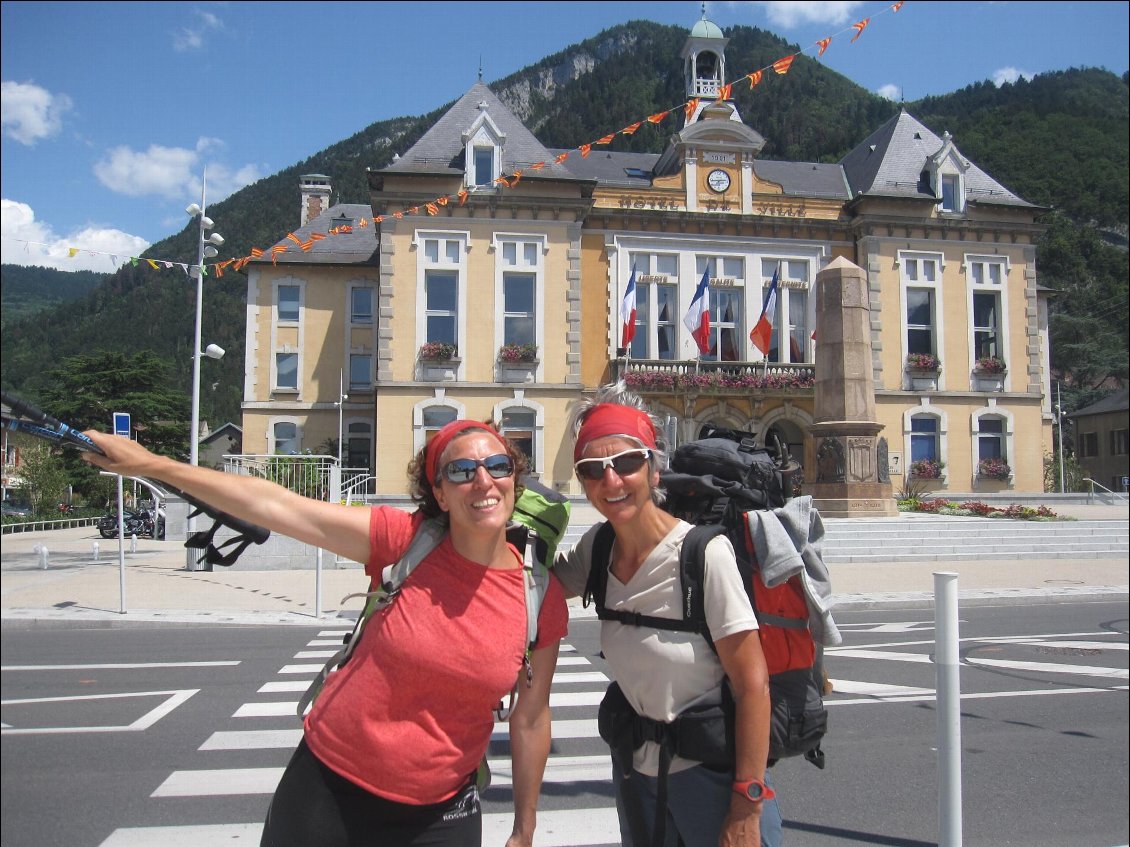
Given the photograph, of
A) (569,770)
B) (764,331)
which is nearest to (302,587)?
(569,770)

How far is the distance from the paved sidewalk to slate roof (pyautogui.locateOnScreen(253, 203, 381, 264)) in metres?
5.06

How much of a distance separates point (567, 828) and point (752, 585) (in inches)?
102

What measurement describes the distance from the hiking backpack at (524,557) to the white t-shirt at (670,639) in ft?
0.74

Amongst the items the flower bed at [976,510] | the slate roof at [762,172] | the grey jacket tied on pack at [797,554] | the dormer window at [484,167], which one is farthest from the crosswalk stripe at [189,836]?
the slate roof at [762,172]

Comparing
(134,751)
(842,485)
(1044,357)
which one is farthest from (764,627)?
(1044,357)

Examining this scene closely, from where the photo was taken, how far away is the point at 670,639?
91.7 inches

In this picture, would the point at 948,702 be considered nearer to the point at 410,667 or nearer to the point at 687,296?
the point at 410,667

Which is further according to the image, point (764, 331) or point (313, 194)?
point (764, 331)

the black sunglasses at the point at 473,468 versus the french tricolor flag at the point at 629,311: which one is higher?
the french tricolor flag at the point at 629,311

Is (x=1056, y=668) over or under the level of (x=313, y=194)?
Result: under

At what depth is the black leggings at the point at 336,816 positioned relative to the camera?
2.14 metres

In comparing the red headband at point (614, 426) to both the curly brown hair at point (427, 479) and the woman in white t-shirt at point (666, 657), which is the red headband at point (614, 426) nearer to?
the woman in white t-shirt at point (666, 657)

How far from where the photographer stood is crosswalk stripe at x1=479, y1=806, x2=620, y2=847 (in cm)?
412

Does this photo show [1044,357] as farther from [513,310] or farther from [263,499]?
[263,499]
